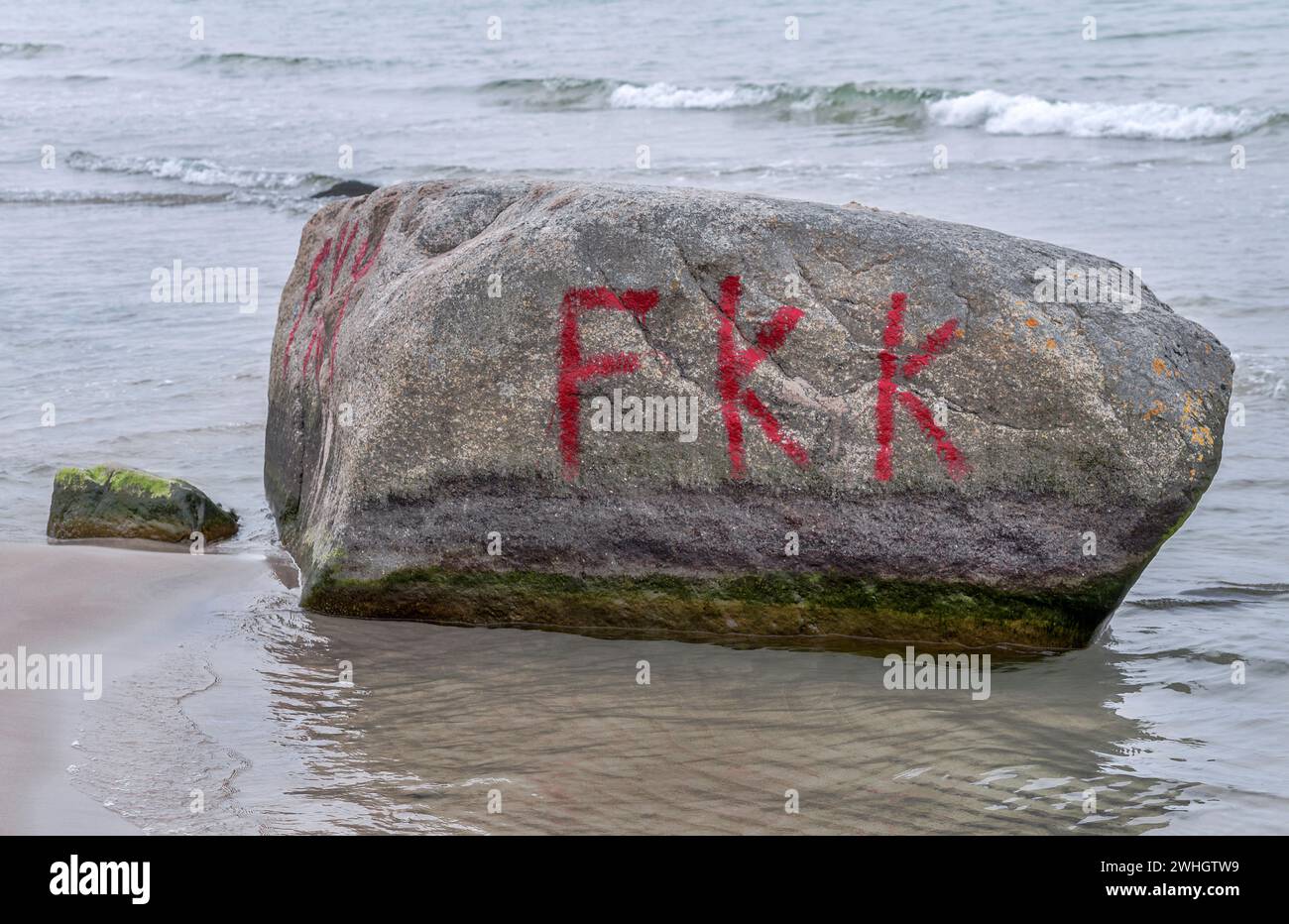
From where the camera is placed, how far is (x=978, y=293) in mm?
4637

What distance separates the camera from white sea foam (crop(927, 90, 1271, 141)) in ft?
50.2

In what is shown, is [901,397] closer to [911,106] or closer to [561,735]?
[561,735]

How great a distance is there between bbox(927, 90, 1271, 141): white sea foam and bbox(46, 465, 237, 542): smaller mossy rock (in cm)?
1275

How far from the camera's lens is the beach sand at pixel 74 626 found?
3707 mm

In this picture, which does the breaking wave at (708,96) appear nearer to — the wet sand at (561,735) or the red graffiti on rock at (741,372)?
the red graffiti on rock at (741,372)

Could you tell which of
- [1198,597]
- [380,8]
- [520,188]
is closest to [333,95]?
[380,8]

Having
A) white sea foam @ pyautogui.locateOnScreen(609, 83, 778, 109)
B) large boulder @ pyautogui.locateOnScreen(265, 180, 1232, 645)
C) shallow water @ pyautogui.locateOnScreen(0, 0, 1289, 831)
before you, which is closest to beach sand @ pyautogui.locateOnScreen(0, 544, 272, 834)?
shallow water @ pyautogui.locateOnScreen(0, 0, 1289, 831)

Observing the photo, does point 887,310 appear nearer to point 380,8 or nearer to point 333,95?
point 333,95

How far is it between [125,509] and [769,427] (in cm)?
295

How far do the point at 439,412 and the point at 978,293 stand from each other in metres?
1.90

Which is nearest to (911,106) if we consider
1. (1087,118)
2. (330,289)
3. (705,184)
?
(1087,118)

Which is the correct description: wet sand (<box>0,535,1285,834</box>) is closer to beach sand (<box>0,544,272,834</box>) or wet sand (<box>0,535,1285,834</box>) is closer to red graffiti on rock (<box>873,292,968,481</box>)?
beach sand (<box>0,544,272,834</box>)

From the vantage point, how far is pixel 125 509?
232 inches

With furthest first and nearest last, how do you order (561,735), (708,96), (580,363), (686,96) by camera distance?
(686,96) → (708,96) → (580,363) → (561,735)
